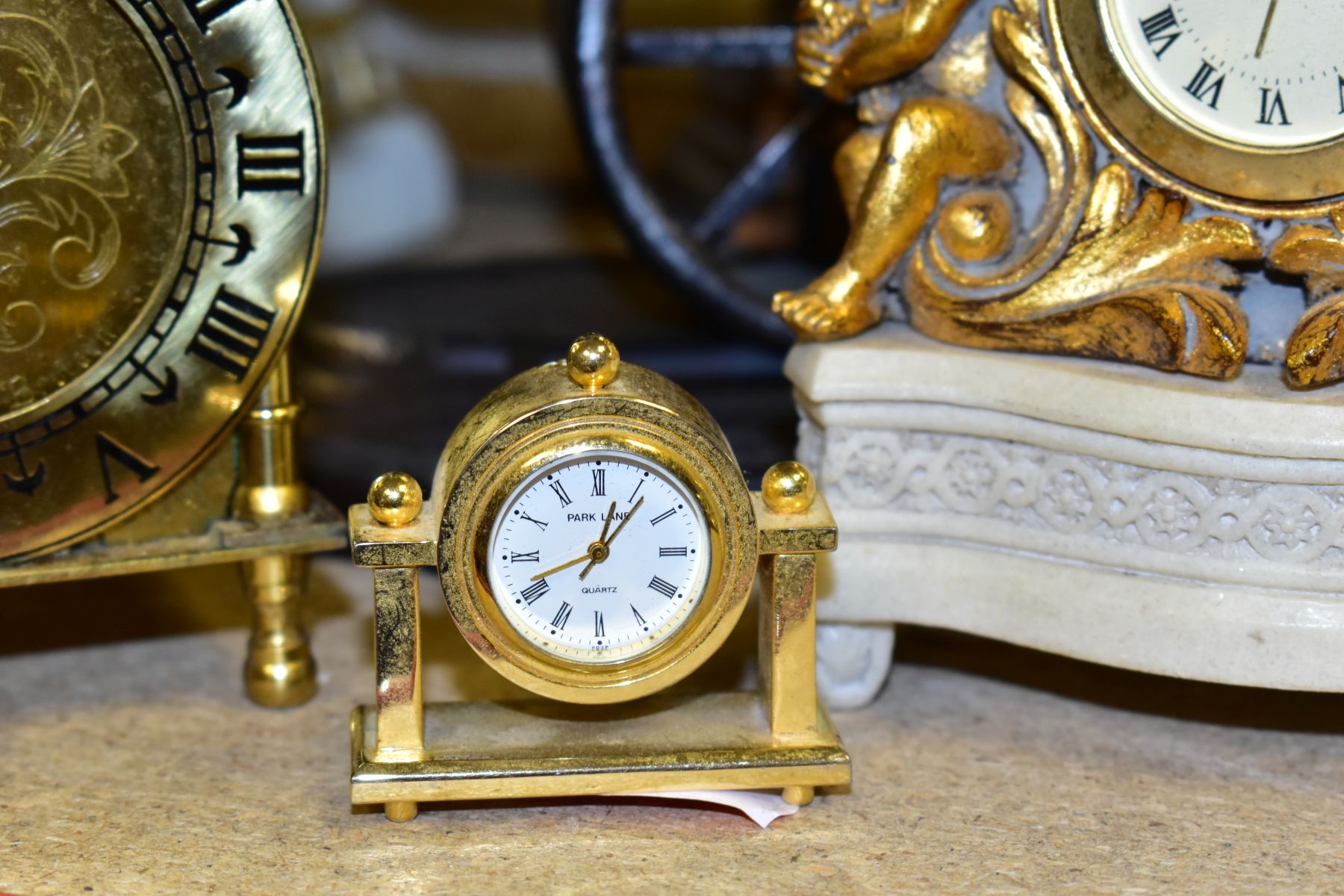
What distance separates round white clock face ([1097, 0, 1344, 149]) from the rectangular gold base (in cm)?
49

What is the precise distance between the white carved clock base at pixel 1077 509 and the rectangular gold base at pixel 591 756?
15 cm

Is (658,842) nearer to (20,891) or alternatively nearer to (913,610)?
(913,610)

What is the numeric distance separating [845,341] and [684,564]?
0.79ft

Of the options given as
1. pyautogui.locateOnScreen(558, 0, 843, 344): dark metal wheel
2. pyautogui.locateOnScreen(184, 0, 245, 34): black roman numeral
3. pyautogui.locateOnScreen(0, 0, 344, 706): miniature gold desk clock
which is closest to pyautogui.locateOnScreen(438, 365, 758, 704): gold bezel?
pyautogui.locateOnScreen(0, 0, 344, 706): miniature gold desk clock

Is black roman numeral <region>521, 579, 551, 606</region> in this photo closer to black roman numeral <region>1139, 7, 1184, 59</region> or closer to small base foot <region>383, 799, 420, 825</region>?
small base foot <region>383, 799, 420, 825</region>

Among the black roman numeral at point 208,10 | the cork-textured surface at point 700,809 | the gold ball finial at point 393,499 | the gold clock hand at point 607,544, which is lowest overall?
the cork-textured surface at point 700,809

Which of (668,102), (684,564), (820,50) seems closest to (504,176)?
(668,102)

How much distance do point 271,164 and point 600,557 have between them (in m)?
0.38

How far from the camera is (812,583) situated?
3.79 ft

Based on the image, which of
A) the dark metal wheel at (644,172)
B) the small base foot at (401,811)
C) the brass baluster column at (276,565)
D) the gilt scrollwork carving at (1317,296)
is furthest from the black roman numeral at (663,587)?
the dark metal wheel at (644,172)

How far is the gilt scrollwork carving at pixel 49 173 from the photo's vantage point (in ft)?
3.78

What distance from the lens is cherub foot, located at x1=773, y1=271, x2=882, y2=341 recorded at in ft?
4.13

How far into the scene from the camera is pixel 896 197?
4.07 ft

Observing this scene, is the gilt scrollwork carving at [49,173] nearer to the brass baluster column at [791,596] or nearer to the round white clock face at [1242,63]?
the brass baluster column at [791,596]
